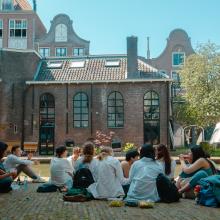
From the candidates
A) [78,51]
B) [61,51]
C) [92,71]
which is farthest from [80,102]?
[61,51]

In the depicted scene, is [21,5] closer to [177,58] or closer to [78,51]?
[78,51]

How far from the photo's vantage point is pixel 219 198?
7.21 m

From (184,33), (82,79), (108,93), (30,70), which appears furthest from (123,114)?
(184,33)

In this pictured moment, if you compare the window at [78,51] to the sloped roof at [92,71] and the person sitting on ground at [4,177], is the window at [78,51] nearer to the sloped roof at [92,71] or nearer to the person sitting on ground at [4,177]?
the sloped roof at [92,71]

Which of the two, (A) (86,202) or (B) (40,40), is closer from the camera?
(A) (86,202)

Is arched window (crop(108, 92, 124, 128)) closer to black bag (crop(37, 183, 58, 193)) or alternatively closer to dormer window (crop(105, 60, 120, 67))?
dormer window (crop(105, 60, 120, 67))

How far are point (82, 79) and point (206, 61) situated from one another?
9.67m

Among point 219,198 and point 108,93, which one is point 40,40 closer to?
point 108,93

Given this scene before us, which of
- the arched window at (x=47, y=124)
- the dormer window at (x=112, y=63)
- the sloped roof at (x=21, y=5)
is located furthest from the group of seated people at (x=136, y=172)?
the sloped roof at (x=21, y=5)

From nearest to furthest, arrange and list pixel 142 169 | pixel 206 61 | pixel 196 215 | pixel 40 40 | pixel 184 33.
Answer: pixel 196 215, pixel 142 169, pixel 206 61, pixel 40 40, pixel 184 33

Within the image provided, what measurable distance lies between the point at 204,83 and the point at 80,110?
9.69 metres

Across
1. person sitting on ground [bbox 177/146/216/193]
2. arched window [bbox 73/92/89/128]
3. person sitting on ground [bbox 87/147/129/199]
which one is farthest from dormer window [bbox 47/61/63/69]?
person sitting on ground [bbox 177/146/216/193]

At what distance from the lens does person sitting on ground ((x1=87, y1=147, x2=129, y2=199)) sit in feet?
26.5

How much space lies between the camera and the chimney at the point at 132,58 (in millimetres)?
29047
